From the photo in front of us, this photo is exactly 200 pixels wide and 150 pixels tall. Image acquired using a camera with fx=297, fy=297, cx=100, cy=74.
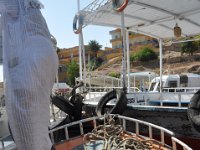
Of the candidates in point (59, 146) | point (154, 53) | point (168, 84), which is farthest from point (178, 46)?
point (59, 146)

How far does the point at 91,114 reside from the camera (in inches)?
324

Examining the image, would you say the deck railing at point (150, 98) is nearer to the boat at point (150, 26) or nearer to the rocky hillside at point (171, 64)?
the boat at point (150, 26)

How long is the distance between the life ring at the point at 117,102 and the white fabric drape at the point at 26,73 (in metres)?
5.14

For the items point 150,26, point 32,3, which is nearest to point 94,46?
point 150,26

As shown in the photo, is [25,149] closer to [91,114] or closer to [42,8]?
[42,8]

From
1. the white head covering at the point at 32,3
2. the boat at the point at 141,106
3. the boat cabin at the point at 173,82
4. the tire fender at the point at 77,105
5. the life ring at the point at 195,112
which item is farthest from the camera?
the boat cabin at the point at 173,82

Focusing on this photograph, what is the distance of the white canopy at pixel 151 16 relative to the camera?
7.47m

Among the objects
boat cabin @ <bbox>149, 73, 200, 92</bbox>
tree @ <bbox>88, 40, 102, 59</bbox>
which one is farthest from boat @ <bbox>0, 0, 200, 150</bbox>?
tree @ <bbox>88, 40, 102, 59</bbox>

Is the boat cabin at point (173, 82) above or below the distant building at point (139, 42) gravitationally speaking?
below

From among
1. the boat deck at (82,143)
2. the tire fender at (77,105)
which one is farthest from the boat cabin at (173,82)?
the boat deck at (82,143)

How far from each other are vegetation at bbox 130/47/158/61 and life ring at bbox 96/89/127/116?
1624 inches

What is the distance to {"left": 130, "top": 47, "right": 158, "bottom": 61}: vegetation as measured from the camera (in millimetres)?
48425

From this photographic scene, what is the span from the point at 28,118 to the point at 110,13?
20.9 ft

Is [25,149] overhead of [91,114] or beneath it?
overhead
